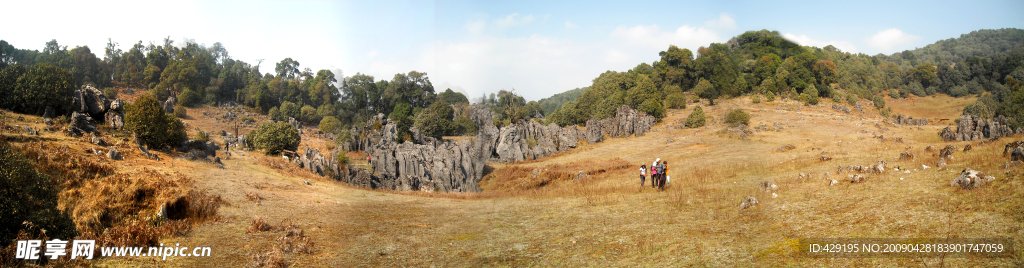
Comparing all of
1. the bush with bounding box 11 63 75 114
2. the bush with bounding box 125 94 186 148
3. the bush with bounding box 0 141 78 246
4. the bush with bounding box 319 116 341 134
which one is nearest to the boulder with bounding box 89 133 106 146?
the bush with bounding box 125 94 186 148

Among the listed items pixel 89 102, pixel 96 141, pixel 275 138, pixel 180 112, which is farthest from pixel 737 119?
pixel 180 112

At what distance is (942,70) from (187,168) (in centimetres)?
11615

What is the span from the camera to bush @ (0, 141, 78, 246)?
6.41 meters

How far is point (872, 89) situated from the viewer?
270ft

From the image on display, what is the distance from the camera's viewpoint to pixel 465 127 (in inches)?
3140

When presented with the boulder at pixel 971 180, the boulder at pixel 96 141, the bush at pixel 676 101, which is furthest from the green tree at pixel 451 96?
the boulder at pixel 971 180

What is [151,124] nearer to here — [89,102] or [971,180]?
[89,102]

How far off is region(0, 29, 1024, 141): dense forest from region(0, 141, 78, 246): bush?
4981 centimetres

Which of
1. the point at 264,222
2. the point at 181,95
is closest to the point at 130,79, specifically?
the point at 181,95

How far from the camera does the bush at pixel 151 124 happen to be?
2216cm

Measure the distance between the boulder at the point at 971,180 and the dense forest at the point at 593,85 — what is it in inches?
2038

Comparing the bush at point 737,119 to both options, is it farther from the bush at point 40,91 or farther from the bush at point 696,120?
the bush at point 40,91

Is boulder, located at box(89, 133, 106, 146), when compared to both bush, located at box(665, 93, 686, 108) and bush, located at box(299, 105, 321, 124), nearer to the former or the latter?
bush, located at box(665, 93, 686, 108)

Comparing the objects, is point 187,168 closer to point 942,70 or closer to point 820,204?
point 820,204
